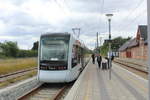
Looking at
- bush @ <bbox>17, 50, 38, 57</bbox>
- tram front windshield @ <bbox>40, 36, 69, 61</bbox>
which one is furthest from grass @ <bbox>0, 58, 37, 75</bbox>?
bush @ <bbox>17, 50, 38, 57</bbox>

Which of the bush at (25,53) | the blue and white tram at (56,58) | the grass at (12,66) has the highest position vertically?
the bush at (25,53)

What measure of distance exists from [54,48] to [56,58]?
0.64 meters

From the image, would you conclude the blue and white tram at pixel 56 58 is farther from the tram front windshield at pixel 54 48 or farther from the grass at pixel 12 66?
the grass at pixel 12 66

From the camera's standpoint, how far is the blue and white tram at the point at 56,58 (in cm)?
1300

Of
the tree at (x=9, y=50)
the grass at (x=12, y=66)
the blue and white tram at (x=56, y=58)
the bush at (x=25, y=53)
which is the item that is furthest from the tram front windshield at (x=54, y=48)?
the tree at (x=9, y=50)

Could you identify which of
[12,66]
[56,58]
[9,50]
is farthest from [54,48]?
[9,50]

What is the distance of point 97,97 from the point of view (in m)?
8.67

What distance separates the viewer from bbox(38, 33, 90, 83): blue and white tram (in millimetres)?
13005

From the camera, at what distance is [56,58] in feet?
43.7

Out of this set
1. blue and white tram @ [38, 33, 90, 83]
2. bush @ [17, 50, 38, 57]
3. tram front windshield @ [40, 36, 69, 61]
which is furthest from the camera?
bush @ [17, 50, 38, 57]

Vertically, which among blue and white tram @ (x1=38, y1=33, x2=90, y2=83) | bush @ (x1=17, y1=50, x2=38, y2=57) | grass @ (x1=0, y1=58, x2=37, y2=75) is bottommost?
grass @ (x1=0, y1=58, x2=37, y2=75)

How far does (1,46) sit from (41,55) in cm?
6877

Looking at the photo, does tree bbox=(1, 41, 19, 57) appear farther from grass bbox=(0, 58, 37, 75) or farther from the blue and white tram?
the blue and white tram

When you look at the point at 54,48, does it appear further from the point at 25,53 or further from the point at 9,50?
the point at 9,50
